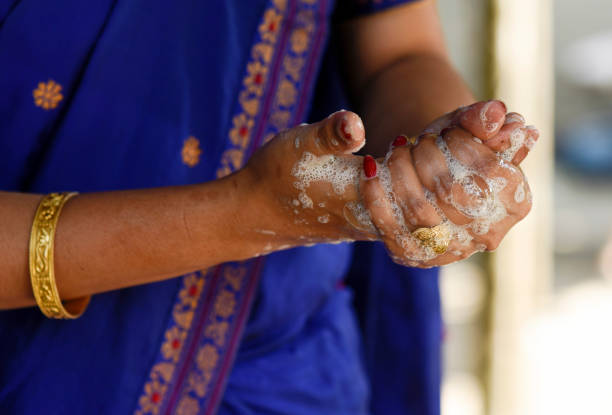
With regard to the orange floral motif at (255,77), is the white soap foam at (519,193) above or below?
below

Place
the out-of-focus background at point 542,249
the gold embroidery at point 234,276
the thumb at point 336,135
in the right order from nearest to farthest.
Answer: the thumb at point 336,135 < the gold embroidery at point 234,276 < the out-of-focus background at point 542,249

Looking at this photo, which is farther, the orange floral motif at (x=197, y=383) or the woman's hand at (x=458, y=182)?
the orange floral motif at (x=197, y=383)

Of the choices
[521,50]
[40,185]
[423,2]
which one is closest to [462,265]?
[521,50]

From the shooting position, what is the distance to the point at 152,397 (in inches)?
27.4

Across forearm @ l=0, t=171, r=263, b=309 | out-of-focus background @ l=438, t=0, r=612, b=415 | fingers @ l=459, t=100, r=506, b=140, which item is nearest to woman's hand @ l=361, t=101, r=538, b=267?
fingers @ l=459, t=100, r=506, b=140

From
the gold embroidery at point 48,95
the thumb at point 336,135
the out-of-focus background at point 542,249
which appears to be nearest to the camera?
the thumb at point 336,135

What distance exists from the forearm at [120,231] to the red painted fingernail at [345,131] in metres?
0.11

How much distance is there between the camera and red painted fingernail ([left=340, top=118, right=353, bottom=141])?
45cm

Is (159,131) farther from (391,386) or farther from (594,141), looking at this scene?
(594,141)

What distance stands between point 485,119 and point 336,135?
113 millimetres

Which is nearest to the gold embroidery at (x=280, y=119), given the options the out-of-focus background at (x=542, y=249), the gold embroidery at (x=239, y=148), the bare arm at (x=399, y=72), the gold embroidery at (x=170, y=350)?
the gold embroidery at (x=239, y=148)

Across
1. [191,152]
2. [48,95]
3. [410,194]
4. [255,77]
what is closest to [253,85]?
[255,77]

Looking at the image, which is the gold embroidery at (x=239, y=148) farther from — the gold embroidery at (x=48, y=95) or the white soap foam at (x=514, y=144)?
the white soap foam at (x=514, y=144)

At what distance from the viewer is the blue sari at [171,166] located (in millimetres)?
642
